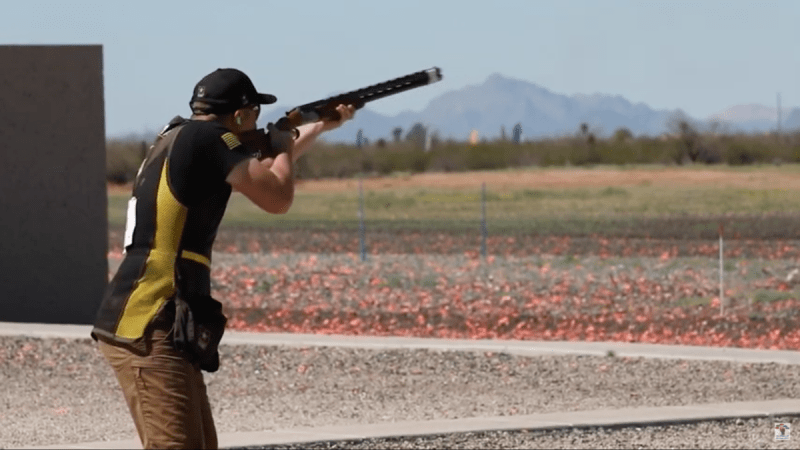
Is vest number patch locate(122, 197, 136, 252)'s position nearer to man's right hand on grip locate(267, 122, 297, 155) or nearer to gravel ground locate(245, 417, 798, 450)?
man's right hand on grip locate(267, 122, 297, 155)

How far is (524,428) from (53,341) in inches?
226

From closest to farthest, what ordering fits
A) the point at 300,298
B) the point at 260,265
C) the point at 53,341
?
the point at 53,341 → the point at 300,298 → the point at 260,265

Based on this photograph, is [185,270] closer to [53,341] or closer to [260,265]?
[53,341]

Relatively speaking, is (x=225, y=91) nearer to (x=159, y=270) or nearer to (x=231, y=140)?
(x=231, y=140)

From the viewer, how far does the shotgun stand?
18.4ft

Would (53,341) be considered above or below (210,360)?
below

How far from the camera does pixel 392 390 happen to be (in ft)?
38.5

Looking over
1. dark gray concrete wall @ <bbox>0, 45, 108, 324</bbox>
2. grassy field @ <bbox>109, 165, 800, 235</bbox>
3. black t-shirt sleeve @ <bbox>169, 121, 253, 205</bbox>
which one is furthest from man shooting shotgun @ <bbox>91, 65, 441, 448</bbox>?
grassy field @ <bbox>109, 165, 800, 235</bbox>

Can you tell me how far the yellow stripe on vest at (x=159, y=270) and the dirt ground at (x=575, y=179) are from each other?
44215 millimetres

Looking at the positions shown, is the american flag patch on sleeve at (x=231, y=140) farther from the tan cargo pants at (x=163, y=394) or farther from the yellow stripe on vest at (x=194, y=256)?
the tan cargo pants at (x=163, y=394)

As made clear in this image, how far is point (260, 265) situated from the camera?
24.5 meters

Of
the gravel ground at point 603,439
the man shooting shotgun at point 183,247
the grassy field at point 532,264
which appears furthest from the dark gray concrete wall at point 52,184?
the man shooting shotgun at point 183,247

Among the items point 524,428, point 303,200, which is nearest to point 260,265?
point 524,428

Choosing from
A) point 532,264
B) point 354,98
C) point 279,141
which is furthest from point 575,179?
point 279,141
